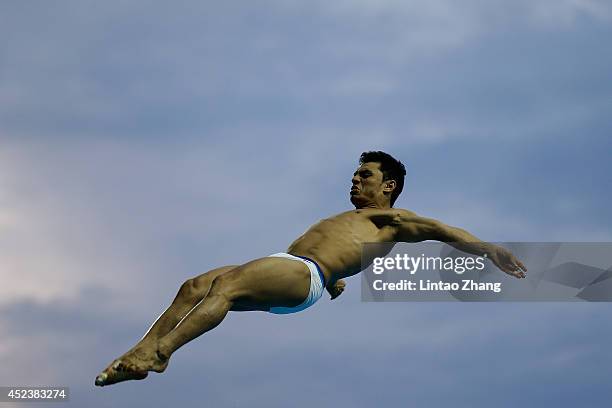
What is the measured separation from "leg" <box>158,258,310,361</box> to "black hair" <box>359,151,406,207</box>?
277 centimetres

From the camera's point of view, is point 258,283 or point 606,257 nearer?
point 258,283

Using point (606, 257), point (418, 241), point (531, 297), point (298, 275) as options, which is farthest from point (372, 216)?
point (606, 257)

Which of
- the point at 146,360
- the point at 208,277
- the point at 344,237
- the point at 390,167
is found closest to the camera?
the point at 146,360

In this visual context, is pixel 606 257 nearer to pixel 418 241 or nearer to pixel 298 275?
pixel 418 241

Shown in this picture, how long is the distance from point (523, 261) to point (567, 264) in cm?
122

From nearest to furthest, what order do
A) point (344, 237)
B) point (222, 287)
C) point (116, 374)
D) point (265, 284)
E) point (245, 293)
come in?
1. point (116, 374)
2. point (222, 287)
3. point (245, 293)
4. point (265, 284)
5. point (344, 237)

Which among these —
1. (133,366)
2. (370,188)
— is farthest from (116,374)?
(370,188)

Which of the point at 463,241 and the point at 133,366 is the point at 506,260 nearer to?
the point at 463,241

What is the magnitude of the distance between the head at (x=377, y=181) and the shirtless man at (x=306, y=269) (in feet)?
0.05

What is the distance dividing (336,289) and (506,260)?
115 inches

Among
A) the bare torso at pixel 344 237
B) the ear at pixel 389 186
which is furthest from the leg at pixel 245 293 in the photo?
the ear at pixel 389 186

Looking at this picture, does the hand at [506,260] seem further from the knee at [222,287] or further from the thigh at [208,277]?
the knee at [222,287]

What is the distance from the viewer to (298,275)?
1346cm

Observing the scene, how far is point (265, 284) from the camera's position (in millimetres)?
13117
